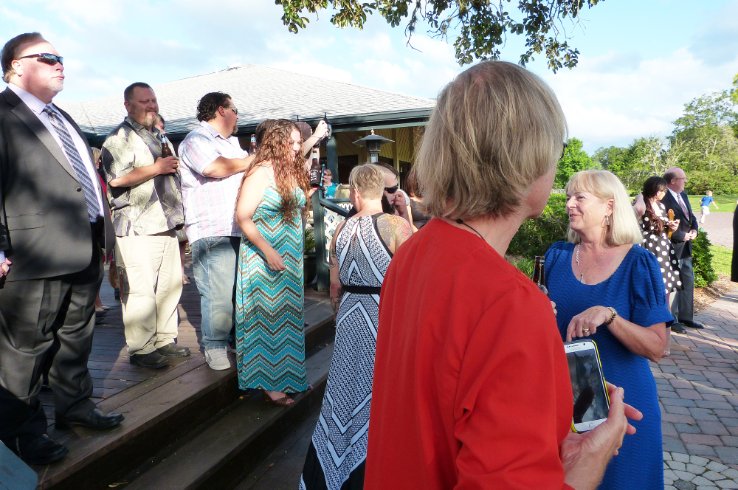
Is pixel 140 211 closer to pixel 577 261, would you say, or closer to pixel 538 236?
pixel 577 261

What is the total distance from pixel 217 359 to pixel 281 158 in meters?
1.60

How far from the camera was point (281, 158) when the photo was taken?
3451 millimetres

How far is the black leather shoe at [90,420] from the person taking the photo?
2.82 m

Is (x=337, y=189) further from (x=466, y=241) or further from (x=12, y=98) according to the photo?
(x=466, y=241)

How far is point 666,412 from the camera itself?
4.63m

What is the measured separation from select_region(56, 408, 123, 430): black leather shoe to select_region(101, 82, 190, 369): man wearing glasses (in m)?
0.91

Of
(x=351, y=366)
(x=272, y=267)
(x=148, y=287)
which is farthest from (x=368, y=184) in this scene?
(x=148, y=287)

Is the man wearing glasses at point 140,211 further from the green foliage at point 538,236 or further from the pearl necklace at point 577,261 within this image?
the green foliage at point 538,236

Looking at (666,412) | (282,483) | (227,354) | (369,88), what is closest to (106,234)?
(227,354)

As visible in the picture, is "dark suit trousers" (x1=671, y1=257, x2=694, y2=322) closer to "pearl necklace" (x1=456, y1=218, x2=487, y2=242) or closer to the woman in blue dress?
the woman in blue dress

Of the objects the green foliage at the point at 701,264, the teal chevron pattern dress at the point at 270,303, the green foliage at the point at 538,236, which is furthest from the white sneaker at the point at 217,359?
the green foliage at the point at 538,236

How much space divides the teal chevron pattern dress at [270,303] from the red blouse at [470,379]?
2.57 metres

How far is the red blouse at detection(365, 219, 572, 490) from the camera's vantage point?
2.83 feet

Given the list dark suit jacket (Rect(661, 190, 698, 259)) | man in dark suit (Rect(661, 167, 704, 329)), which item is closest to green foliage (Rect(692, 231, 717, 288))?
man in dark suit (Rect(661, 167, 704, 329))
